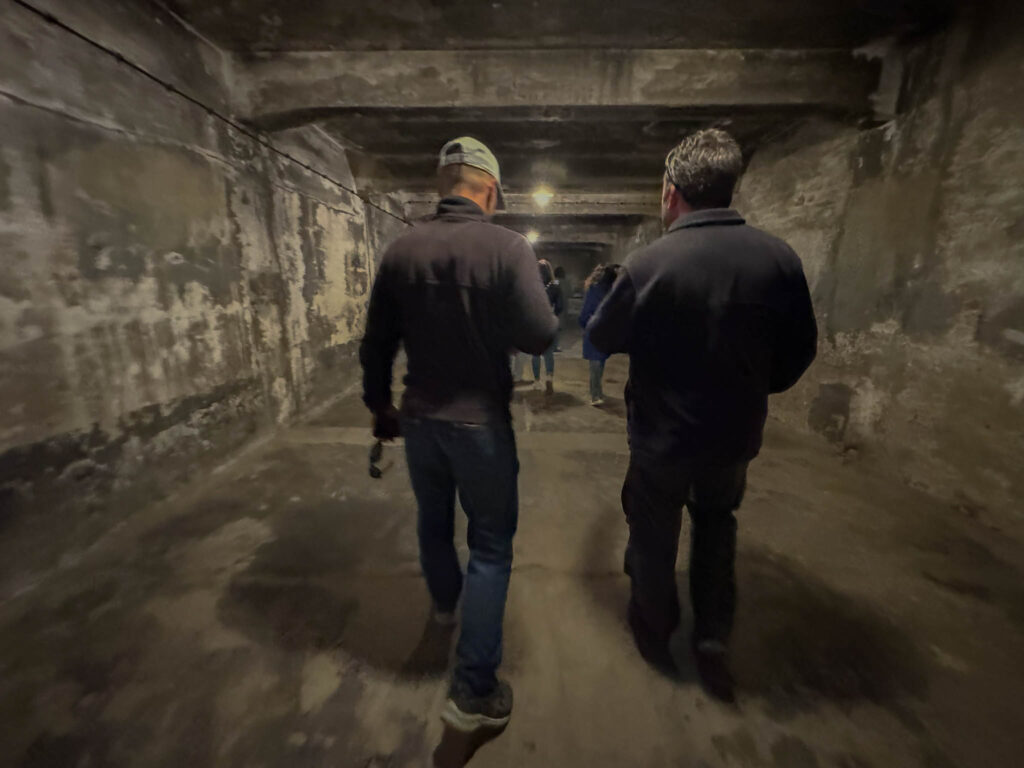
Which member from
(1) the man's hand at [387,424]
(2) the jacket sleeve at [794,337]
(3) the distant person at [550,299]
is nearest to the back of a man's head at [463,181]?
(1) the man's hand at [387,424]

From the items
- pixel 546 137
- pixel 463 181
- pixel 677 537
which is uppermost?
pixel 546 137

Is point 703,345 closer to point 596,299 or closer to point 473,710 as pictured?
point 473,710

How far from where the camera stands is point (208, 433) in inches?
126

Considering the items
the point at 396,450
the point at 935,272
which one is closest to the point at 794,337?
the point at 935,272

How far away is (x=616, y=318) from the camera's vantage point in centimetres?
142

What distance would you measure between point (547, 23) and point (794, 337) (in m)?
2.73

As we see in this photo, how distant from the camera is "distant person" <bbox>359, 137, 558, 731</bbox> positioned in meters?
1.31

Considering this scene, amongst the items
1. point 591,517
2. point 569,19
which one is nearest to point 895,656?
point 591,517

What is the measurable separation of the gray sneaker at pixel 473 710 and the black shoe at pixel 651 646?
1.99 feet

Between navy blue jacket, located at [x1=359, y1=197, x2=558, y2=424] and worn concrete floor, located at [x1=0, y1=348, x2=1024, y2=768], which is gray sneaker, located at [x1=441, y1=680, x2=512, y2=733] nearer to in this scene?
worn concrete floor, located at [x1=0, y1=348, x2=1024, y2=768]

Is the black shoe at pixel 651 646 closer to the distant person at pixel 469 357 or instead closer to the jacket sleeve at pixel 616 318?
the distant person at pixel 469 357

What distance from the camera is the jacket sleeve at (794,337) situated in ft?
4.40

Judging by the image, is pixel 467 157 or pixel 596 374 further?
pixel 596 374

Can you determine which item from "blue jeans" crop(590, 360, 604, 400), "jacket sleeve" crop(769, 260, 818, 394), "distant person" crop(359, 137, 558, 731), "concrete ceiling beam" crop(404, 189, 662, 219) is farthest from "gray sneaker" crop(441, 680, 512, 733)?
"concrete ceiling beam" crop(404, 189, 662, 219)
